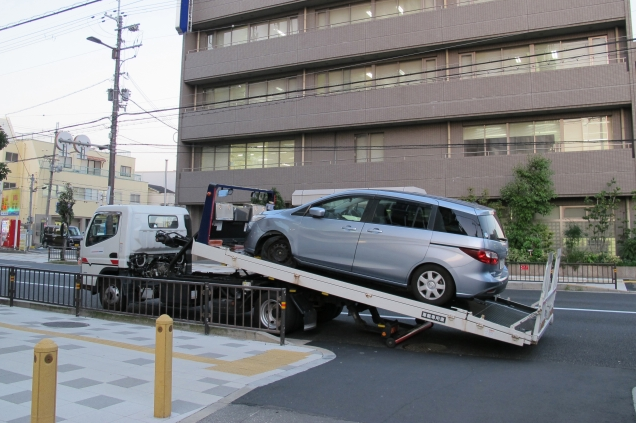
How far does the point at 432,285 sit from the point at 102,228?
8.04 metres

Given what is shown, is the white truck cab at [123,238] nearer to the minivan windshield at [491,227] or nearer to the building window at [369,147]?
the minivan windshield at [491,227]

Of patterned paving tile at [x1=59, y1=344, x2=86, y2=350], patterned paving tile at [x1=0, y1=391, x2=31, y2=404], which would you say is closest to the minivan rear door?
patterned paving tile at [x1=59, y1=344, x2=86, y2=350]

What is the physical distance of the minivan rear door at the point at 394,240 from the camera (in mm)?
7688

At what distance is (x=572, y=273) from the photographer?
1911 centimetres

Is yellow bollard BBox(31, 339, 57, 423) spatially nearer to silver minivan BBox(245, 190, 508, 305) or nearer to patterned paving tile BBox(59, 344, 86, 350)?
patterned paving tile BBox(59, 344, 86, 350)

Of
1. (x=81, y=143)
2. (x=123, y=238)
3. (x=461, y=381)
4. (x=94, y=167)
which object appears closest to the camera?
(x=461, y=381)

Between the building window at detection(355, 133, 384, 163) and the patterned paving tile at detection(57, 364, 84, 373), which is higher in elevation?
the building window at detection(355, 133, 384, 163)

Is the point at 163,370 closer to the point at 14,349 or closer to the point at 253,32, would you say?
the point at 14,349

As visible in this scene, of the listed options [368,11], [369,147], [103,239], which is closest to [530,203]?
[369,147]

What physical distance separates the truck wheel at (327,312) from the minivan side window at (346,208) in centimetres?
205

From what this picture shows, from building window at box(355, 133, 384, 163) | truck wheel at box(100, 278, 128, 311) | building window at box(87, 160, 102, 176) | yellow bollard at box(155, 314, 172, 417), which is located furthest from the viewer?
building window at box(87, 160, 102, 176)

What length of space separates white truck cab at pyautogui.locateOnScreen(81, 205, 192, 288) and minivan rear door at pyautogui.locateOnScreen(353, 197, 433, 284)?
5.60m

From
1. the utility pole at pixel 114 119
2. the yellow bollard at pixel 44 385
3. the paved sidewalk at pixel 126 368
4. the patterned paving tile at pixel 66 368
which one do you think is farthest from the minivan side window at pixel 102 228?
the utility pole at pixel 114 119

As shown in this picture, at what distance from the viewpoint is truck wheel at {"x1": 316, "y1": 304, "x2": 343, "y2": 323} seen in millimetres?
9875
